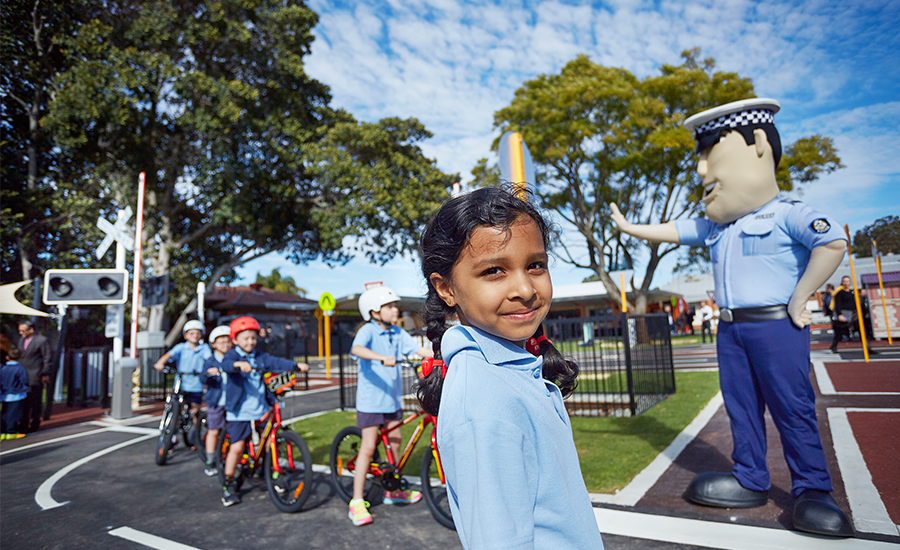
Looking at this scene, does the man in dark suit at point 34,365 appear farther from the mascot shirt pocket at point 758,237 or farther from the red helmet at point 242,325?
the mascot shirt pocket at point 758,237

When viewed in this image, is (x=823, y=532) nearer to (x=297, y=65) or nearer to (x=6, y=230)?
(x=6, y=230)

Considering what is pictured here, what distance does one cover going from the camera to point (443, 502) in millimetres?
4457

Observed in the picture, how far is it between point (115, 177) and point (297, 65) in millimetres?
6786

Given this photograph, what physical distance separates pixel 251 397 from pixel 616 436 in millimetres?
4329

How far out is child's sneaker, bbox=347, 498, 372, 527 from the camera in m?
4.41

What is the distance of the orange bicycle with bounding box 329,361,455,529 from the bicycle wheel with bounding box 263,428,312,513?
360 mm

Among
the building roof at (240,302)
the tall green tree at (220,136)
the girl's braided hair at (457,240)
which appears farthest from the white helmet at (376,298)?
the building roof at (240,302)

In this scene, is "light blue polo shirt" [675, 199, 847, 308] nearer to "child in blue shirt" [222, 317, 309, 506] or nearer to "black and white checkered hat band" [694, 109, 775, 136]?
"black and white checkered hat band" [694, 109, 775, 136]

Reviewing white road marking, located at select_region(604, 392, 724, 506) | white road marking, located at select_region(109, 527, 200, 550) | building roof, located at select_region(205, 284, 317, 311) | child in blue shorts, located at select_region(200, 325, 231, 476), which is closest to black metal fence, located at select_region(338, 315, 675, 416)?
white road marking, located at select_region(604, 392, 724, 506)

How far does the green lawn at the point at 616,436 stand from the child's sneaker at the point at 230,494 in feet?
4.98

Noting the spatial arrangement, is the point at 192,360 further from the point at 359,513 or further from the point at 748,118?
the point at 748,118

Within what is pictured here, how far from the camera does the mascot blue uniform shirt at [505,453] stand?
103 cm

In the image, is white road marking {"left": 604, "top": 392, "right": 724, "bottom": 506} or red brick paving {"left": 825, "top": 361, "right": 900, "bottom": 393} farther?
white road marking {"left": 604, "top": 392, "right": 724, "bottom": 506}

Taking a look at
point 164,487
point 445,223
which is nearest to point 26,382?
point 164,487
